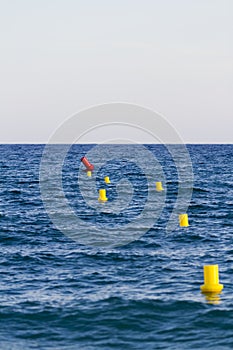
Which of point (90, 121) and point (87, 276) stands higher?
point (90, 121)

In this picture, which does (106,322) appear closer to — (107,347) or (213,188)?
(107,347)

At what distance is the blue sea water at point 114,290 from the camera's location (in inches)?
504

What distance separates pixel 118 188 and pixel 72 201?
9.05 meters

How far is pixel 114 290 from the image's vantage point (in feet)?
52.4

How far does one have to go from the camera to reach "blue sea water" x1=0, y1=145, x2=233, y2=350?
12.8 metres

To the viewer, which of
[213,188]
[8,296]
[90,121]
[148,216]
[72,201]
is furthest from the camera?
[213,188]

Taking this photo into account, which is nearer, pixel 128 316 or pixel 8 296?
pixel 128 316

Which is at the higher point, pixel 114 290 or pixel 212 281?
pixel 212 281

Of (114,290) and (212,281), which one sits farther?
(114,290)

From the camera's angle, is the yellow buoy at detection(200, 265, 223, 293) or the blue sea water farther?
the yellow buoy at detection(200, 265, 223, 293)

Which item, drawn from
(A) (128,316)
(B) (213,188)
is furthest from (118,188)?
(A) (128,316)

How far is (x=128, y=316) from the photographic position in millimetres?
14008

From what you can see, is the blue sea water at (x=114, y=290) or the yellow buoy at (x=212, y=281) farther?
the yellow buoy at (x=212, y=281)

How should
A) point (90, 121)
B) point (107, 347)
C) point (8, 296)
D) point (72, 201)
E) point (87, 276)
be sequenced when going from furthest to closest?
point (72, 201)
point (90, 121)
point (87, 276)
point (8, 296)
point (107, 347)
